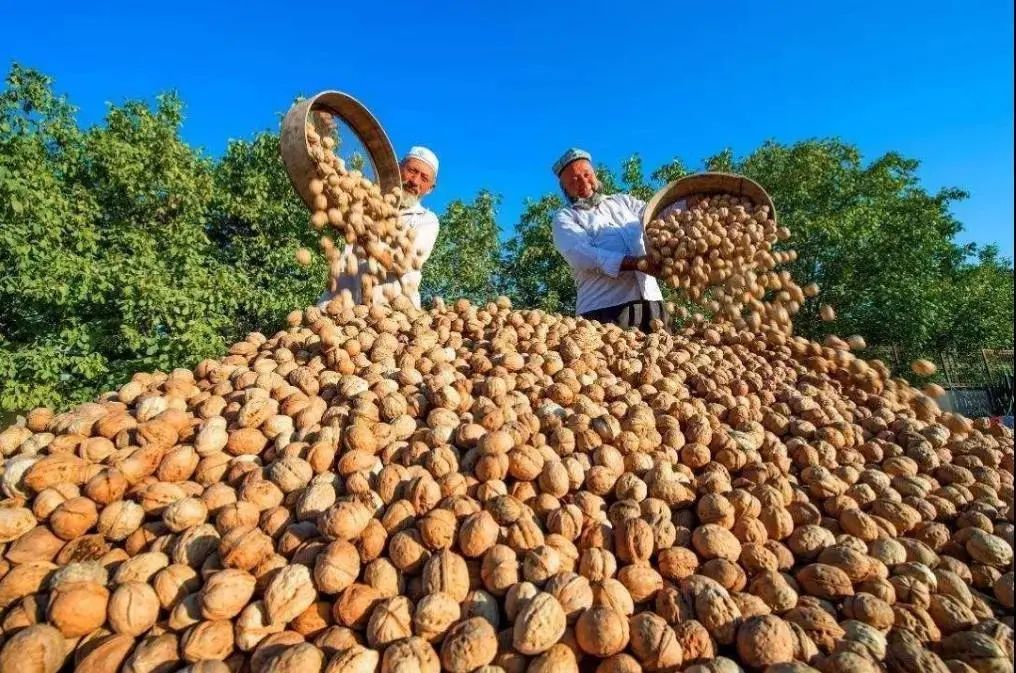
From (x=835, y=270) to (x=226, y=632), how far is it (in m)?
16.5

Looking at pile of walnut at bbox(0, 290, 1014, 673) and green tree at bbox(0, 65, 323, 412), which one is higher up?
green tree at bbox(0, 65, 323, 412)

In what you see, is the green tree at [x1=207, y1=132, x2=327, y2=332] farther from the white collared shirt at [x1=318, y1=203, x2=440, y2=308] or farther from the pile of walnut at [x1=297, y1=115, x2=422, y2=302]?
the pile of walnut at [x1=297, y1=115, x2=422, y2=302]

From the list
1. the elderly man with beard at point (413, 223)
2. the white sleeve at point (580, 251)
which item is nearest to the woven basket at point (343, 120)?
the elderly man with beard at point (413, 223)

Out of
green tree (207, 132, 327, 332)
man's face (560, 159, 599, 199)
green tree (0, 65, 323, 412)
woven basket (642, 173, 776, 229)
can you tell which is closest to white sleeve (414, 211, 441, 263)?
man's face (560, 159, 599, 199)

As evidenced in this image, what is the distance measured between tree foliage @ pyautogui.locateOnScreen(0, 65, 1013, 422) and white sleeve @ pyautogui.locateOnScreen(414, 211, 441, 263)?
4.59 m

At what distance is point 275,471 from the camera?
79.8 inches

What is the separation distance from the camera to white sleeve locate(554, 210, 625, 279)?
191 inches

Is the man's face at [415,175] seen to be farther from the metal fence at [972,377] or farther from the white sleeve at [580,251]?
the metal fence at [972,377]

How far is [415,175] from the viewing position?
16.7 feet

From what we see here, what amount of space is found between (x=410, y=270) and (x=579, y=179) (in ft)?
7.27

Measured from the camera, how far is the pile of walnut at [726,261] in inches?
162

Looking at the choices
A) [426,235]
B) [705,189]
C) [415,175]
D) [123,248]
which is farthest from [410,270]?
[123,248]

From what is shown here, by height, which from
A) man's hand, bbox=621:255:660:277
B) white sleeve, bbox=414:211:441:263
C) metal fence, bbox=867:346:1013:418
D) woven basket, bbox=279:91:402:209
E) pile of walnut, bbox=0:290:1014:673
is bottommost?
pile of walnut, bbox=0:290:1014:673

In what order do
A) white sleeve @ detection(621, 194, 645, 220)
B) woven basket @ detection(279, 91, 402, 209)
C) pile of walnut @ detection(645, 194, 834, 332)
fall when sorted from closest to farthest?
woven basket @ detection(279, 91, 402, 209) < pile of walnut @ detection(645, 194, 834, 332) < white sleeve @ detection(621, 194, 645, 220)
